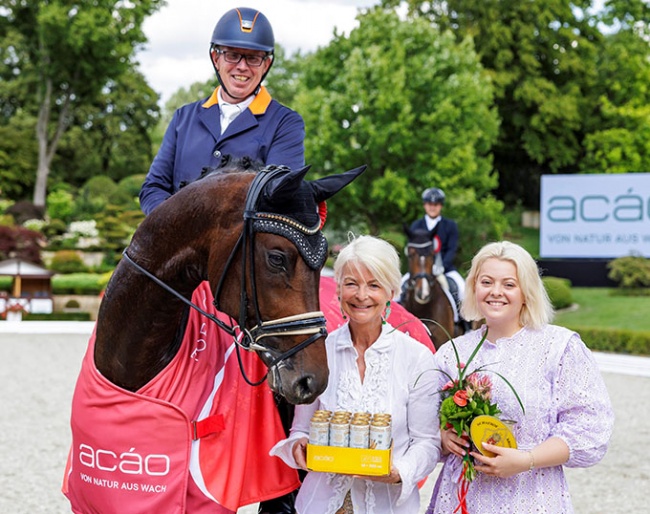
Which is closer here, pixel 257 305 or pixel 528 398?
pixel 257 305

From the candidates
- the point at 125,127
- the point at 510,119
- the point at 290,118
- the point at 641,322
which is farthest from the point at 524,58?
the point at 290,118

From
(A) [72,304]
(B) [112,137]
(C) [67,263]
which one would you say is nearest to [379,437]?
(A) [72,304]

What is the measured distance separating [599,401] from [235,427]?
1.31 metres

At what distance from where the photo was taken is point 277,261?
7.60ft

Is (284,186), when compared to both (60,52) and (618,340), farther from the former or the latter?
(60,52)

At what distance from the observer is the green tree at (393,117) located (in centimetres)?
2338

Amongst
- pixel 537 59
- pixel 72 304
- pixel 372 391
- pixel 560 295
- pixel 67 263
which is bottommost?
pixel 72 304

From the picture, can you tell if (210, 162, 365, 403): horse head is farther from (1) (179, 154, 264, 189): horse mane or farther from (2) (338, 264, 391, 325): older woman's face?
(2) (338, 264, 391, 325): older woman's face

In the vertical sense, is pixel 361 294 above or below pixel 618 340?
above

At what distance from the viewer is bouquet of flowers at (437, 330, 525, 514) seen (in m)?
2.54

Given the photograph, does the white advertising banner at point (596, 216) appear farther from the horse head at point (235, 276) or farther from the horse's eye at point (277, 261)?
the horse's eye at point (277, 261)

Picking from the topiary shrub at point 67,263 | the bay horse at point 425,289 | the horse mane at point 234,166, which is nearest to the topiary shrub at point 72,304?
the topiary shrub at point 67,263

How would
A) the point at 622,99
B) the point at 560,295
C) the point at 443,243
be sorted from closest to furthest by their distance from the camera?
the point at 443,243, the point at 560,295, the point at 622,99

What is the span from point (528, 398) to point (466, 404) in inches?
11.1
